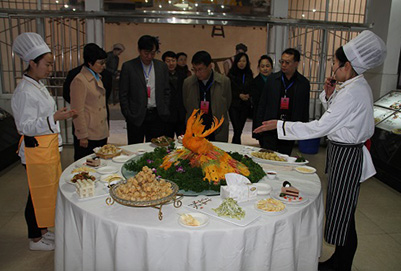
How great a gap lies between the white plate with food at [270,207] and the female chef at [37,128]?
1.56 meters

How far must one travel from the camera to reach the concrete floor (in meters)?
2.63

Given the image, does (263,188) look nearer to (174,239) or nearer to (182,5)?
(174,239)

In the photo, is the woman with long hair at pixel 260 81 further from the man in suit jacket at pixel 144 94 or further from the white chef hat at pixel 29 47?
the white chef hat at pixel 29 47

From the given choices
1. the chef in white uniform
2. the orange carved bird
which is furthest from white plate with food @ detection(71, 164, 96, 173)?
the chef in white uniform

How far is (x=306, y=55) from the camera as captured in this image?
256 inches

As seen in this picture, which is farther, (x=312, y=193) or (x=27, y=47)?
(x=27, y=47)

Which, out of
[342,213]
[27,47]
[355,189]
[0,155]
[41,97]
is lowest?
[0,155]

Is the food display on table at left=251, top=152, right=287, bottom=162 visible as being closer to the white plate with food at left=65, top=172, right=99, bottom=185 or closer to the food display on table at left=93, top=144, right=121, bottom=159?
the food display on table at left=93, top=144, right=121, bottom=159

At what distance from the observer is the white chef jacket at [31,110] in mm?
2342

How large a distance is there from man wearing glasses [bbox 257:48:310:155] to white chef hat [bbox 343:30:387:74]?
142cm

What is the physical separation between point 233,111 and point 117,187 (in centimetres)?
336

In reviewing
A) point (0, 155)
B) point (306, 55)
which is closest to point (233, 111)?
point (306, 55)

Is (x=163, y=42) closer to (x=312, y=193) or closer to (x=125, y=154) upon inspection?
(x=125, y=154)

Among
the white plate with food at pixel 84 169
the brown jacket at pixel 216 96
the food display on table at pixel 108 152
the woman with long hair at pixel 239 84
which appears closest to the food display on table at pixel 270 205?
the white plate with food at pixel 84 169
